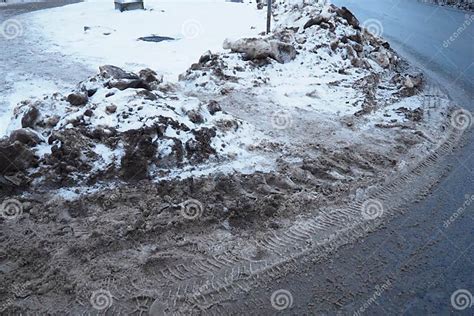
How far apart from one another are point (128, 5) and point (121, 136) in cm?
1152

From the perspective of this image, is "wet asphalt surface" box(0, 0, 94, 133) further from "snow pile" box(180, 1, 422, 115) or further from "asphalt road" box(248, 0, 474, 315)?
"asphalt road" box(248, 0, 474, 315)

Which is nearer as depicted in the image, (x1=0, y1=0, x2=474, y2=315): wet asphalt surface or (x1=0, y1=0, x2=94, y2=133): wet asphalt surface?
(x1=0, y1=0, x2=474, y2=315): wet asphalt surface

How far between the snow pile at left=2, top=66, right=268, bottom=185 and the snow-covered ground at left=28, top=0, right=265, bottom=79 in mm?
2859

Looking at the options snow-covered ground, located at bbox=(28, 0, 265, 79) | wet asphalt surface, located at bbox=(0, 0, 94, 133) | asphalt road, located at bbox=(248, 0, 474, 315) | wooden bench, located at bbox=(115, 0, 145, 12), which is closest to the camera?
asphalt road, located at bbox=(248, 0, 474, 315)

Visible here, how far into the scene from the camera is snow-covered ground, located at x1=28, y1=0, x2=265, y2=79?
9.84 metres

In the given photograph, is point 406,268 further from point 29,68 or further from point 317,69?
point 29,68

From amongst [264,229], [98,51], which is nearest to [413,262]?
[264,229]

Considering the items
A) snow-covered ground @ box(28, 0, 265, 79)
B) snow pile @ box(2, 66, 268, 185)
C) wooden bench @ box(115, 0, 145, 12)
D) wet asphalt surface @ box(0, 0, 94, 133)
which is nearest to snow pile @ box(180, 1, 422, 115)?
snow-covered ground @ box(28, 0, 265, 79)

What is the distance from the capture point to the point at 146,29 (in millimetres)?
12547

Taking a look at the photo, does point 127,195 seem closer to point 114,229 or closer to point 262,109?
point 114,229

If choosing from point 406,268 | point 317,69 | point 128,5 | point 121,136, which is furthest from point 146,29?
point 406,268

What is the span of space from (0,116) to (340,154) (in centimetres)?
520

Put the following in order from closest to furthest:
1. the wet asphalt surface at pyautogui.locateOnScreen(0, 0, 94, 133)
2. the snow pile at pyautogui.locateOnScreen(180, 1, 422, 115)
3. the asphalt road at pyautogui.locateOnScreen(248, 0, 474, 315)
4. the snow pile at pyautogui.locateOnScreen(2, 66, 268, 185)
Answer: the asphalt road at pyautogui.locateOnScreen(248, 0, 474, 315), the snow pile at pyautogui.locateOnScreen(2, 66, 268, 185), the snow pile at pyautogui.locateOnScreen(180, 1, 422, 115), the wet asphalt surface at pyautogui.locateOnScreen(0, 0, 94, 133)

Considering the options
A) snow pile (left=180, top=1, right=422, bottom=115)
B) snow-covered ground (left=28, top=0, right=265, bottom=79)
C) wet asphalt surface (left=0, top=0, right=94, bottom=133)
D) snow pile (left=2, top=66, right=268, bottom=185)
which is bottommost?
snow-covered ground (left=28, top=0, right=265, bottom=79)
